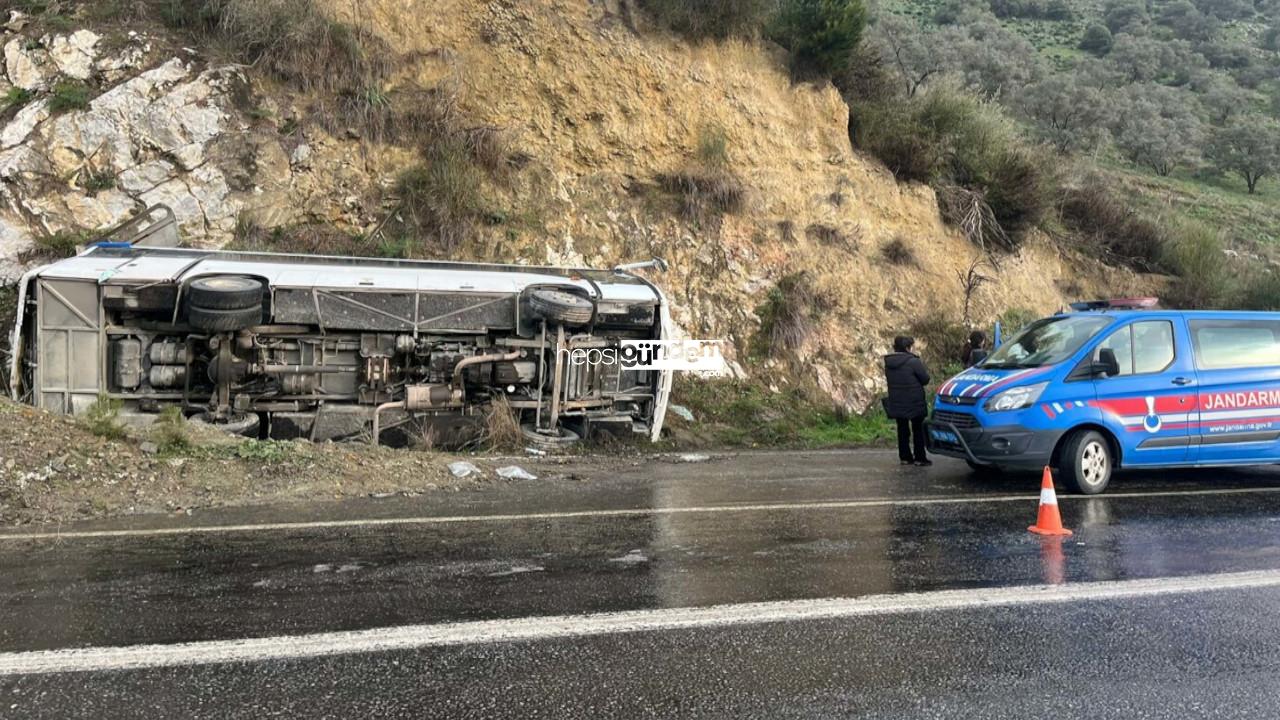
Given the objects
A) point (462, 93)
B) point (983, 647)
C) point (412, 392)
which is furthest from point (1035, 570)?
point (462, 93)

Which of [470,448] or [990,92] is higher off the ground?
[990,92]

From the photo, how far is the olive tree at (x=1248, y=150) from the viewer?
30328mm

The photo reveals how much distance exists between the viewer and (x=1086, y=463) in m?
7.89

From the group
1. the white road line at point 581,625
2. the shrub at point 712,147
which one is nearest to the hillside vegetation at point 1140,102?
the shrub at point 712,147

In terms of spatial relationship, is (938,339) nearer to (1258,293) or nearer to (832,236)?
(832,236)

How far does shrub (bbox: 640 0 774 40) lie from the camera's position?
16750 mm

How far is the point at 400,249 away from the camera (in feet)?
44.3

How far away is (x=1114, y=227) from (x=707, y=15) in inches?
439

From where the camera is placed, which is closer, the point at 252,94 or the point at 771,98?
the point at 252,94

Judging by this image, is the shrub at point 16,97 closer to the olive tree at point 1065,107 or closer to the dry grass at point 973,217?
the dry grass at point 973,217

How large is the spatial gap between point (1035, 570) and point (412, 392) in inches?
277

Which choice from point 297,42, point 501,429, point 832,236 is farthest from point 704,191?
point 297,42

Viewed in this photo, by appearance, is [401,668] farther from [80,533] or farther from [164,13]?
[164,13]

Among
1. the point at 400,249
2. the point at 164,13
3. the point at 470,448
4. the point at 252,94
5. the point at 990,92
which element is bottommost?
the point at 470,448
